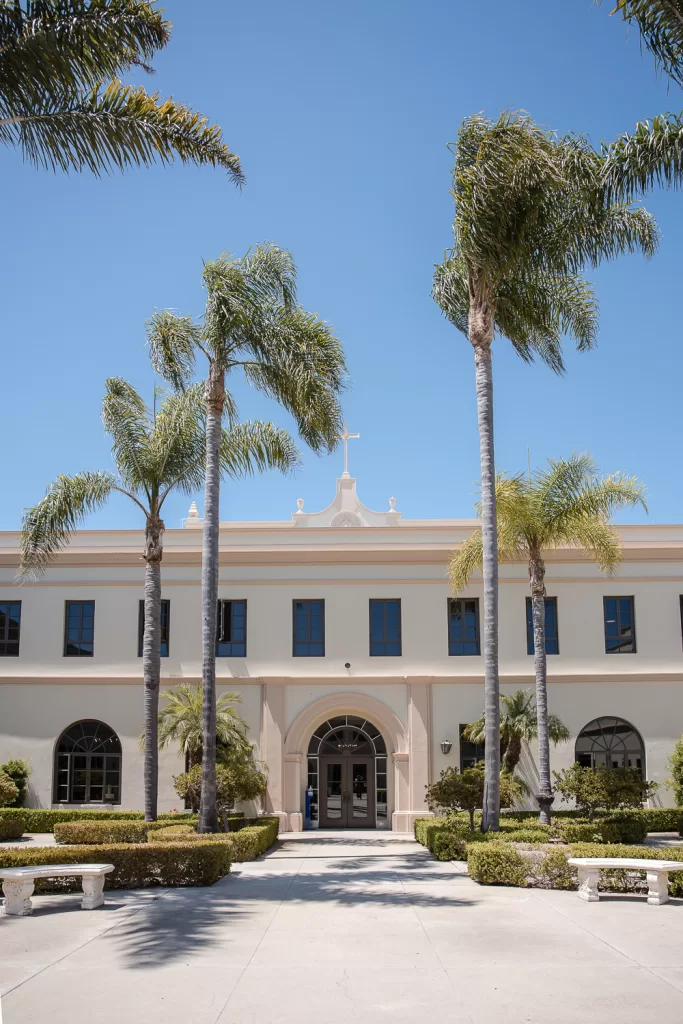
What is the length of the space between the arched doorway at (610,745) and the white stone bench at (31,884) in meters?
16.0

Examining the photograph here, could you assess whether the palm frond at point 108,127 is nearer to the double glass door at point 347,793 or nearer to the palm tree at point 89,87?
the palm tree at point 89,87

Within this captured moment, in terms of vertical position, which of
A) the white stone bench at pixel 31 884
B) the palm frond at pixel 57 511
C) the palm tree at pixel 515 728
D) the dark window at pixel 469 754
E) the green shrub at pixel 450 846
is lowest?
the green shrub at pixel 450 846

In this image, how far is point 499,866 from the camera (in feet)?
49.5

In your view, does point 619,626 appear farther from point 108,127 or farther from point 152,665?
point 108,127

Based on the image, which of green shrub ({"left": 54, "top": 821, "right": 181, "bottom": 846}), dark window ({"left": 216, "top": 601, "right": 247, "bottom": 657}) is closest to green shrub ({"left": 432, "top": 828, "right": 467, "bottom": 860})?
green shrub ({"left": 54, "top": 821, "right": 181, "bottom": 846})

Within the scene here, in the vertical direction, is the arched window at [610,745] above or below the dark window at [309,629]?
below

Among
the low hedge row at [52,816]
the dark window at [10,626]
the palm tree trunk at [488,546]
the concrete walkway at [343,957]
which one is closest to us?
the concrete walkway at [343,957]

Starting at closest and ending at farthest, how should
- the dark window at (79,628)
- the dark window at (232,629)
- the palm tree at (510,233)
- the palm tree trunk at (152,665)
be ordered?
the palm tree at (510,233)
the palm tree trunk at (152,665)
the dark window at (232,629)
the dark window at (79,628)

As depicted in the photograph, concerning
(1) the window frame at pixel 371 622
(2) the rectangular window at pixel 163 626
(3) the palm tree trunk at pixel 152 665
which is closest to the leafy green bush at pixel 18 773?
(2) the rectangular window at pixel 163 626

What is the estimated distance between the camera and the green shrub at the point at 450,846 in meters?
18.3

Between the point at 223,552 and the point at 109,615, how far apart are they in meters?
3.62

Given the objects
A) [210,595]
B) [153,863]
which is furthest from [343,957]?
[210,595]

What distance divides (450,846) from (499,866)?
3.46 metres

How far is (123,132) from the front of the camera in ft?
39.5
